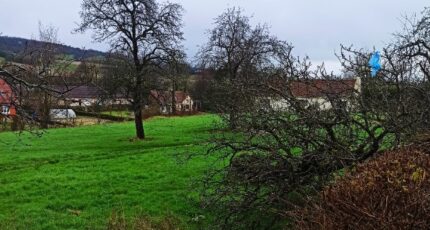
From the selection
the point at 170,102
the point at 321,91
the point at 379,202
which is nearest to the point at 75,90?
the point at 321,91

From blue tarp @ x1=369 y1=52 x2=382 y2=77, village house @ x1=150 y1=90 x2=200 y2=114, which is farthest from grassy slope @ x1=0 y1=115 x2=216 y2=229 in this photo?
village house @ x1=150 y1=90 x2=200 y2=114

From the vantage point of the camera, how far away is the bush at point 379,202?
3.92 m

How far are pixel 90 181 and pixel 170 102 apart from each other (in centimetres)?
2070

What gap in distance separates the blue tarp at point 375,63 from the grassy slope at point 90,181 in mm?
3254

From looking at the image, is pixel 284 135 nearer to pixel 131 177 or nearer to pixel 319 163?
pixel 319 163

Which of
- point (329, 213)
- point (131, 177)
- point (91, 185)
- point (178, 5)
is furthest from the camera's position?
point (178, 5)

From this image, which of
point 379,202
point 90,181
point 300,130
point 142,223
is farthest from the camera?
point 90,181

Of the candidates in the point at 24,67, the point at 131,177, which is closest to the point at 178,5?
the point at 131,177

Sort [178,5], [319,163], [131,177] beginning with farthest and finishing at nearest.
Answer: [178,5]
[131,177]
[319,163]

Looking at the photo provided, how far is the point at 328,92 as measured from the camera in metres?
8.95

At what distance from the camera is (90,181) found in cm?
1481

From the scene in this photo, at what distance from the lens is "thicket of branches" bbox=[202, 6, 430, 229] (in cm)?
852

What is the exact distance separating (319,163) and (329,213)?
4226 millimetres

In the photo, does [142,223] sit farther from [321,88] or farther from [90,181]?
[90,181]
